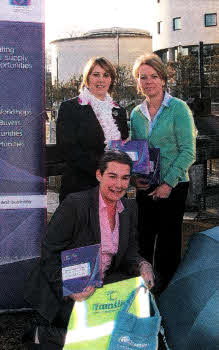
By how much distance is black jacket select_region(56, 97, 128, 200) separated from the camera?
3566mm

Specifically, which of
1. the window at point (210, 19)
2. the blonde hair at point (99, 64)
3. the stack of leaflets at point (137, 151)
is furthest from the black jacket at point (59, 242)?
the window at point (210, 19)

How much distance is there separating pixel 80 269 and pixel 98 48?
54.2 meters

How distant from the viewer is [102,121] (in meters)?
3.67

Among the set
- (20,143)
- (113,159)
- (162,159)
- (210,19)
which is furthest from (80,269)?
(210,19)

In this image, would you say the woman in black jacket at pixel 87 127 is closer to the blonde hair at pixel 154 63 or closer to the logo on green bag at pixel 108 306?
the blonde hair at pixel 154 63

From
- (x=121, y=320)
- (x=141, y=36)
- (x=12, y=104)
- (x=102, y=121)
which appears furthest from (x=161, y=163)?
(x=141, y=36)

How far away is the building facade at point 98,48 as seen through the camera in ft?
182

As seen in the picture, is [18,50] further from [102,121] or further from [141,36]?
[141,36]

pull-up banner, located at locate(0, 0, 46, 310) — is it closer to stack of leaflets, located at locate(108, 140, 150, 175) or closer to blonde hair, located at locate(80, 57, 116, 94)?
blonde hair, located at locate(80, 57, 116, 94)

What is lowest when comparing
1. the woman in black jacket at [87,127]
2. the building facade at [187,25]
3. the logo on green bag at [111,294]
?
the logo on green bag at [111,294]

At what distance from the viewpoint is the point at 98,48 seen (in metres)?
55.4

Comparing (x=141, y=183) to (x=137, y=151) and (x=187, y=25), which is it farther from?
(x=187, y=25)

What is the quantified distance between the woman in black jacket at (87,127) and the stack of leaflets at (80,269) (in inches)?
34.3

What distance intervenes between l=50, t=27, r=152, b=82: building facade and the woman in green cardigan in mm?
51372
